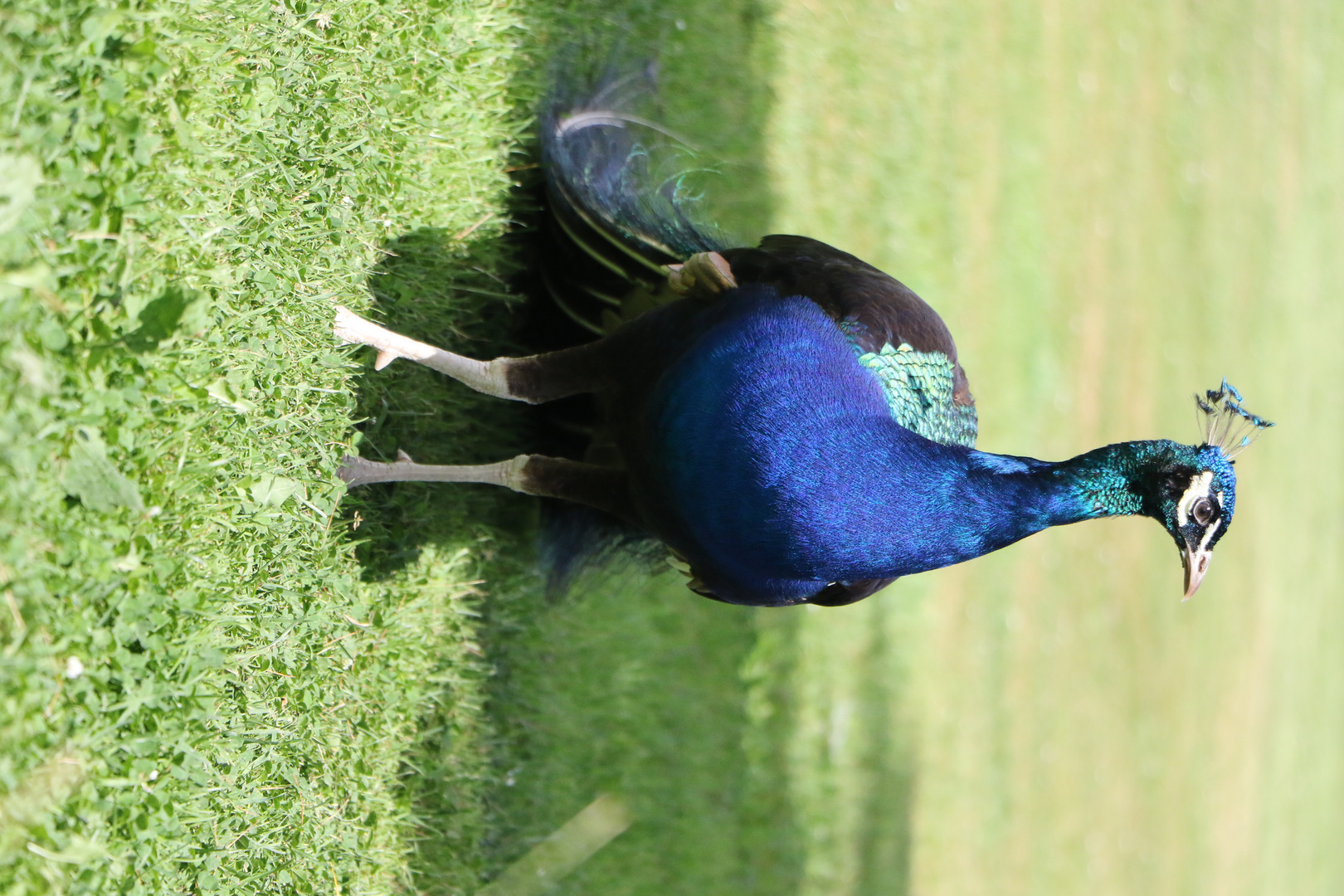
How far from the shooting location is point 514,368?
3.10m

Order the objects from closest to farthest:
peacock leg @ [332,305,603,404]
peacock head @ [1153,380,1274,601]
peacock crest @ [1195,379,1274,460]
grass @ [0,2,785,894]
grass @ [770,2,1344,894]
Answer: grass @ [0,2,785,894] → peacock head @ [1153,380,1274,601] → peacock crest @ [1195,379,1274,460] → peacock leg @ [332,305,603,404] → grass @ [770,2,1344,894]

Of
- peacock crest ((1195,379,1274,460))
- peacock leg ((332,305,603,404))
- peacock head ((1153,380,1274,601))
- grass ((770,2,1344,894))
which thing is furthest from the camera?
grass ((770,2,1344,894))

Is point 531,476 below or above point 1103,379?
above

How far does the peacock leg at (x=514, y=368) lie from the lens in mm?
3021

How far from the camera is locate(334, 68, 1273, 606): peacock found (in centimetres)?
249

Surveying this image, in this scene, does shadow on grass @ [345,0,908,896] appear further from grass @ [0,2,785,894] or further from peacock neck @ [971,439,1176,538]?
peacock neck @ [971,439,1176,538]

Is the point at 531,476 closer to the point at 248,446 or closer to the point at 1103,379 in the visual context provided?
the point at 248,446

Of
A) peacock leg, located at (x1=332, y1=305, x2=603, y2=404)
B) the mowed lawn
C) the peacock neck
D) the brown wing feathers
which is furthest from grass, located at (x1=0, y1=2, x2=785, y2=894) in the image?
the peacock neck

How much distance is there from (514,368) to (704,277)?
0.57 metres

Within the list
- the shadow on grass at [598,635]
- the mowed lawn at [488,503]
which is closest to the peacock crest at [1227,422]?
the shadow on grass at [598,635]

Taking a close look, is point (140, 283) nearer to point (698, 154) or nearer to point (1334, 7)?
point (698, 154)

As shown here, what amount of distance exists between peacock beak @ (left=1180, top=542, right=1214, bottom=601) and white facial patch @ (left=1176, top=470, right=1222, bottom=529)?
84 mm

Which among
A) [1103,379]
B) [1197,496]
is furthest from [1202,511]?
[1103,379]

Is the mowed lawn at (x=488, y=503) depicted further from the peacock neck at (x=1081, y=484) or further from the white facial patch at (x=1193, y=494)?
the white facial patch at (x=1193, y=494)
